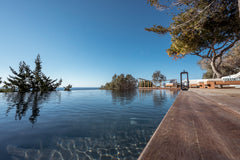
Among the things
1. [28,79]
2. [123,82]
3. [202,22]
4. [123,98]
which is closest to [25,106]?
[123,98]

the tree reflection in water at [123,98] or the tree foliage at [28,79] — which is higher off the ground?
the tree foliage at [28,79]

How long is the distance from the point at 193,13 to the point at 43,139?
601 cm

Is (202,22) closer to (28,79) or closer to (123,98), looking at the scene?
(123,98)

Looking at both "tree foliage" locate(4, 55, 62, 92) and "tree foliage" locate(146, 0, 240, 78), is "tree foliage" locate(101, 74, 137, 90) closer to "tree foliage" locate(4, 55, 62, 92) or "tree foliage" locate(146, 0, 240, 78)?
"tree foliage" locate(4, 55, 62, 92)

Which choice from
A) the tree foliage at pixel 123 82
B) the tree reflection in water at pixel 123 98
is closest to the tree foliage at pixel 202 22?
the tree reflection in water at pixel 123 98

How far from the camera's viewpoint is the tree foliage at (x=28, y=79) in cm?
1447

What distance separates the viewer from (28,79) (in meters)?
15.4

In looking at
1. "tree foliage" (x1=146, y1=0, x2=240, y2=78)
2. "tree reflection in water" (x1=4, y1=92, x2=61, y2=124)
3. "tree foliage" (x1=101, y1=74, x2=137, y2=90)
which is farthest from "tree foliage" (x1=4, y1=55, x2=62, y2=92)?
"tree foliage" (x1=146, y1=0, x2=240, y2=78)

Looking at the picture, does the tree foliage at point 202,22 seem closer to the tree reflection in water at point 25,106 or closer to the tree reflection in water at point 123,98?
the tree reflection in water at point 123,98

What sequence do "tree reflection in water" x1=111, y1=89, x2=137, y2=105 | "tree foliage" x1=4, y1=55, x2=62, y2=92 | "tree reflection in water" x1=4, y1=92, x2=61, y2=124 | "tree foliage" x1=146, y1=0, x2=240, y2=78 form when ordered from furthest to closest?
"tree foliage" x1=4, y1=55, x2=62, y2=92
"tree reflection in water" x1=111, y1=89, x2=137, y2=105
"tree foliage" x1=146, y1=0, x2=240, y2=78
"tree reflection in water" x1=4, y1=92, x2=61, y2=124

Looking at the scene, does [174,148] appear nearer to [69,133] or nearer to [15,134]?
[69,133]

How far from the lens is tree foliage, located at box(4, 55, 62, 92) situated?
1447 cm

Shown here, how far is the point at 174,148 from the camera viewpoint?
0.51 metres

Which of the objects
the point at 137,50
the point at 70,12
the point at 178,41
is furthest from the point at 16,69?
the point at 137,50
